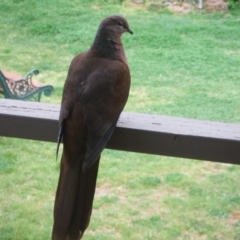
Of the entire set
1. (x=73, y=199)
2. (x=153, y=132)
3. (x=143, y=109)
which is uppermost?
(x=153, y=132)

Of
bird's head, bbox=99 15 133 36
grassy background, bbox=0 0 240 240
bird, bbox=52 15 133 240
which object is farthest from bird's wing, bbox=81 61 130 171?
grassy background, bbox=0 0 240 240

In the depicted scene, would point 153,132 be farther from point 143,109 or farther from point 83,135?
point 143,109

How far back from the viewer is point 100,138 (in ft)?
3.54

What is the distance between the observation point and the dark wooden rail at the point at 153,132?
106 cm

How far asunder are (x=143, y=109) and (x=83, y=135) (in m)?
2.45

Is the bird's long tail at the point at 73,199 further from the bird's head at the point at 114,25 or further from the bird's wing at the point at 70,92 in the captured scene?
the bird's head at the point at 114,25

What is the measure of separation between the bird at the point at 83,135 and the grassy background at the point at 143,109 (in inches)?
36.5

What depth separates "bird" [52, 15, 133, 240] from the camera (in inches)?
42.6

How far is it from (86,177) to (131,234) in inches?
40.7

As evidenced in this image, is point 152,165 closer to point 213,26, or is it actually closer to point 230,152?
point 230,152

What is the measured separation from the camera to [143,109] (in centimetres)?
354

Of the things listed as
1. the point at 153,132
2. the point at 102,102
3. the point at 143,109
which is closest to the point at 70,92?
the point at 102,102

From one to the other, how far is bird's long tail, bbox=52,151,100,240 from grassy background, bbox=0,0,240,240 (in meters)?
0.92

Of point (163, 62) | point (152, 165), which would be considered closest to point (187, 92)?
point (163, 62)
